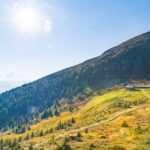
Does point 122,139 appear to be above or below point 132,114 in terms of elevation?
below

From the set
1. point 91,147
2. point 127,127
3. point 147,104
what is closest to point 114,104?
point 147,104

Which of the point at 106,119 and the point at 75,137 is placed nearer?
the point at 75,137

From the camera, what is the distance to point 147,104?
148750 millimetres

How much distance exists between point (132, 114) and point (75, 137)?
42.6 meters

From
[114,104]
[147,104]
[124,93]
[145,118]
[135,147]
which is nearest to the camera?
[135,147]

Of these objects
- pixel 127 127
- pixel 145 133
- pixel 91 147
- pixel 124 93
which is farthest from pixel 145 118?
pixel 124 93

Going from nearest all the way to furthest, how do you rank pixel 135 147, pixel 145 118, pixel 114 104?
1. pixel 135 147
2. pixel 145 118
3. pixel 114 104

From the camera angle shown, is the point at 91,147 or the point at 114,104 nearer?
the point at 91,147

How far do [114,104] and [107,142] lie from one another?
81.8 m

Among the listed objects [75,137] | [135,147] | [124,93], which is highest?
[124,93]

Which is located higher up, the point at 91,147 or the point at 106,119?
the point at 106,119

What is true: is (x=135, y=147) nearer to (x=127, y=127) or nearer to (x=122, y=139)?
(x=122, y=139)

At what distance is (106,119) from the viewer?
430 feet

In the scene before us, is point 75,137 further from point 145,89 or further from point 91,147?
point 145,89
